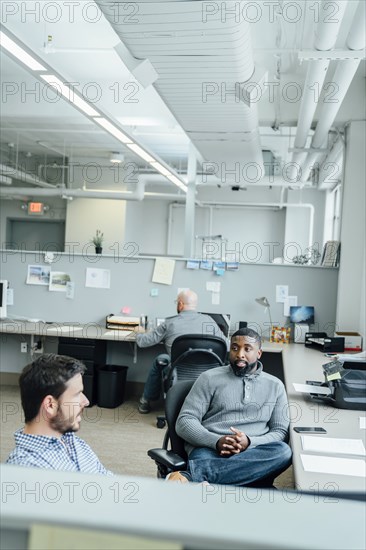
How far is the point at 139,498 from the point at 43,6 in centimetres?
463

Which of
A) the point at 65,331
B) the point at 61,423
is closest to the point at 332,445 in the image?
the point at 61,423

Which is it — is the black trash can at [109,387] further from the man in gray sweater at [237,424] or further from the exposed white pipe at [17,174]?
the exposed white pipe at [17,174]

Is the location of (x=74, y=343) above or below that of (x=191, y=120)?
below

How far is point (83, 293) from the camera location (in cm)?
581

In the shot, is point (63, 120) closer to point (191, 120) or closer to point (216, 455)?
point (191, 120)

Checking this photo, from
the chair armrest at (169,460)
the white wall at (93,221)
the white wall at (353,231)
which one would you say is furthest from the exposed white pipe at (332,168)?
the chair armrest at (169,460)

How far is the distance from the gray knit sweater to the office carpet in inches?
35.6

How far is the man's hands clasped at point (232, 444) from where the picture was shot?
2557 millimetres

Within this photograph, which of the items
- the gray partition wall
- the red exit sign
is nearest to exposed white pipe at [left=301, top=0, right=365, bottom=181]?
the gray partition wall

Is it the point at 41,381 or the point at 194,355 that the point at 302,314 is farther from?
the point at 41,381

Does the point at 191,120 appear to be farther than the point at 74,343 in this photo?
No

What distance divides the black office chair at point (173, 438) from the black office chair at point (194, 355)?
1.23 meters

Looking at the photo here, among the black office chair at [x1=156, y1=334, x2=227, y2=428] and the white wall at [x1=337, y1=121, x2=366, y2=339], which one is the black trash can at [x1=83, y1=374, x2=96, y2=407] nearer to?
the black office chair at [x1=156, y1=334, x2=227, y2=428]

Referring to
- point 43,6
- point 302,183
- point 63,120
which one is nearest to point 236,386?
point 43,6
